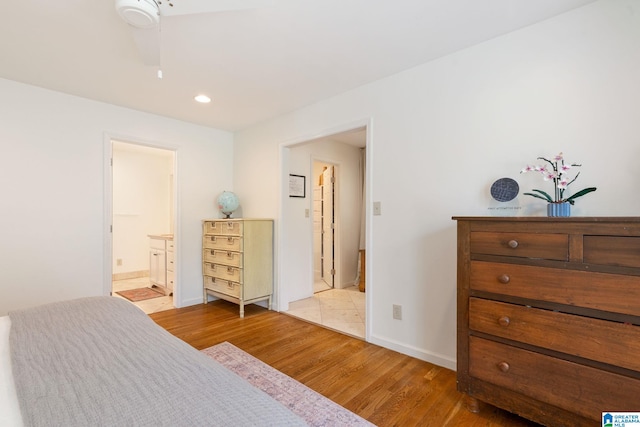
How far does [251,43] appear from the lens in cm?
202

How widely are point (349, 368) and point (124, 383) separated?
5.50 ft

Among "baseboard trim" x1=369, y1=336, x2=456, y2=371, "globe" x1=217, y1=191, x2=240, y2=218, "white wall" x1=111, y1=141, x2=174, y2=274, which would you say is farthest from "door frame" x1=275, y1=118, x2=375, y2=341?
"white wall" x1=111, y1=141, x2=174, y2=274

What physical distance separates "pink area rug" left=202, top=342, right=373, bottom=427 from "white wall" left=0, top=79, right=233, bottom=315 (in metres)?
1.76

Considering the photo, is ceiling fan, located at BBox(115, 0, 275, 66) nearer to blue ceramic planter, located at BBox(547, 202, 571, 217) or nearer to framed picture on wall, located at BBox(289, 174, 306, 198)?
blue ceramic planter, located at BBox(547, 202, 571, 217)

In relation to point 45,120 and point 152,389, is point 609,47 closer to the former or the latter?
point 152,389

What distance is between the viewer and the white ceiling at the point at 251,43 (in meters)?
1.70

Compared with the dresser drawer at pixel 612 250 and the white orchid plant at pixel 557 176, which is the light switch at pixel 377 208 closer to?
the white orchid plant at pixel 557 176

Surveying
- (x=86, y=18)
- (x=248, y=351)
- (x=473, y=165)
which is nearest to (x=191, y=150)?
(x=86, y=18)

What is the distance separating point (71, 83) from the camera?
2660 mm

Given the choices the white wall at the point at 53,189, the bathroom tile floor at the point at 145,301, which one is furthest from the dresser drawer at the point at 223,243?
the white wall at the point at 53,189

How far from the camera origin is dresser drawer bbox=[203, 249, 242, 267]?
3322 mm

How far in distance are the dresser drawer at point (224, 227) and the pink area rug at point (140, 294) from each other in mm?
1342

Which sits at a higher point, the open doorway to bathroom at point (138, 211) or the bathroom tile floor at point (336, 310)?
the open doorway to bathroom at point (138, 211)

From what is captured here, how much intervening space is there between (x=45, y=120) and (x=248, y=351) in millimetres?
2916
